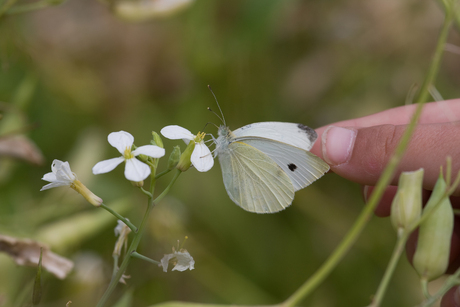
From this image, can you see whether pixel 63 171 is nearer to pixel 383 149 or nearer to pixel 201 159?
pixel 201 159

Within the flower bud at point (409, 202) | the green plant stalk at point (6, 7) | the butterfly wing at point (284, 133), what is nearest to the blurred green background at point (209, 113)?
the green plant stalk at point (6, 7)

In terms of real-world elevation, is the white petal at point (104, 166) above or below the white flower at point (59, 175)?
above

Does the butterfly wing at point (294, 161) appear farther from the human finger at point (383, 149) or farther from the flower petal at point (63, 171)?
the flower petal at point (63, 171)

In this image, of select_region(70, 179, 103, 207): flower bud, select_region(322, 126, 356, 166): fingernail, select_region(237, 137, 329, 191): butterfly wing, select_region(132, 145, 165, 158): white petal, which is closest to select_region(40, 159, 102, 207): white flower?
select_region(70, 179, 103, 207): flower bud

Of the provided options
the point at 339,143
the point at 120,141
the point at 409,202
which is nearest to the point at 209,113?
the point at 339,143

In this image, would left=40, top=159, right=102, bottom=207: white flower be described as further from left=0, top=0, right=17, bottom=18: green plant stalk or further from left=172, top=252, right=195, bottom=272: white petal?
left=0, top=0, right=17, bottom=18: green plant stalk

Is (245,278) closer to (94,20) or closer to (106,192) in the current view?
(106,192)

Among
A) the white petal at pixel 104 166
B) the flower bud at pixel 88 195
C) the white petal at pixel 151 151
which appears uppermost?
the white petal at pixel 151 151
